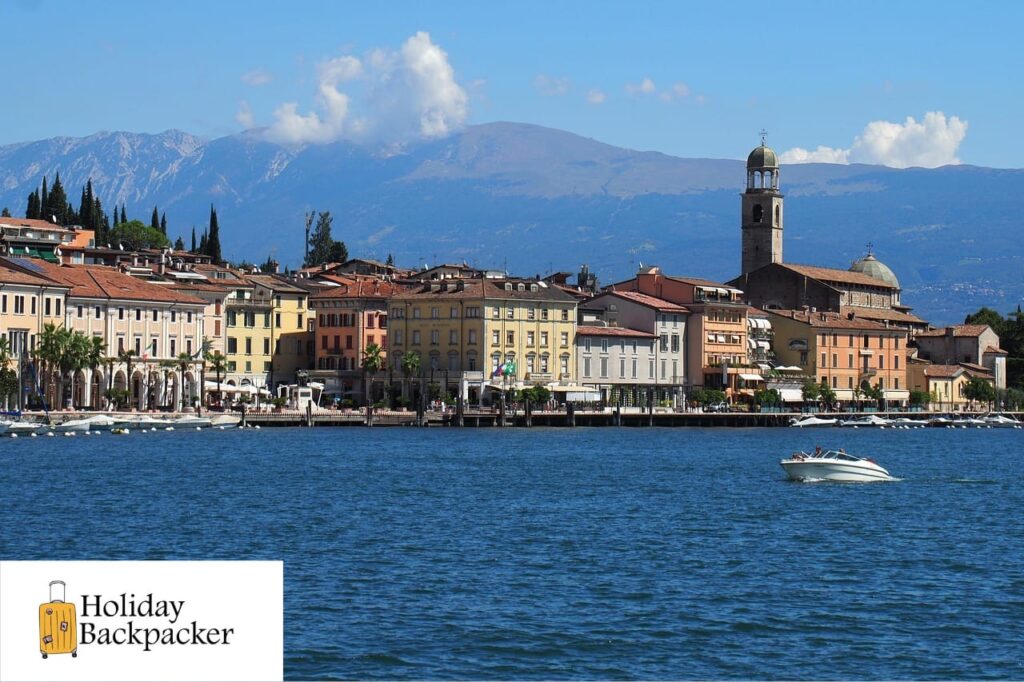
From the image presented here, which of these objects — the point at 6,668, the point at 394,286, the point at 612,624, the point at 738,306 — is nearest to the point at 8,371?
the point at 394,286

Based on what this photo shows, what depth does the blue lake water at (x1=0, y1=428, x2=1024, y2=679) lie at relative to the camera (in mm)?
27016

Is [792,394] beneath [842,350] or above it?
beneath

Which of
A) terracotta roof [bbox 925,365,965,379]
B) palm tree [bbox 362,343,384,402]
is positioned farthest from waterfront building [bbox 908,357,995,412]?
palm tree [bbox 362,343,384,402]

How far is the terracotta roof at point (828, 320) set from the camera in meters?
140

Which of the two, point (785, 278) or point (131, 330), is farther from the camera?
point (785, 278)

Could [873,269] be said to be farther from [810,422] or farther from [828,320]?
[810,422]

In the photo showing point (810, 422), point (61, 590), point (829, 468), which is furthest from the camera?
point (810, 422)

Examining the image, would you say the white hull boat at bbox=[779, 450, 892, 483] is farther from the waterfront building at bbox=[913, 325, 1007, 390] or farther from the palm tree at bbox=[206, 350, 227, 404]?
the waterfront building at bbox=[913, 325, 1007, 390]

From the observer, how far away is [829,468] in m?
60.6

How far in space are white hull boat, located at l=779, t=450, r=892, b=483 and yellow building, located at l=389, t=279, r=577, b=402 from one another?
55.5m

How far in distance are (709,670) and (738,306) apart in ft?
360

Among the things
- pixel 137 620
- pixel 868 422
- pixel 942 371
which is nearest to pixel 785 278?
pixel 942 371

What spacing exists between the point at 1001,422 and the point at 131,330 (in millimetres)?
68851

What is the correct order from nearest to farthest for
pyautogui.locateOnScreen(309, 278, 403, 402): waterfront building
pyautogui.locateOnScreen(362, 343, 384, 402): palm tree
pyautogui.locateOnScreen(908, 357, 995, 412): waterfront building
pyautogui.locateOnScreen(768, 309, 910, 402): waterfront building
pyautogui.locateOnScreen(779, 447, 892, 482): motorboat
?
pyautogui.locateOnScreen(779, 447, 892, 482): motorboat → pyautogui.locateOnScreen(362, 343, 384, 402): palm tree → pyautogui.locateOnScreen(309, 278, 403, 402): waterfront building → pyautogui.locateOnScreen(768, 309, 910, 402): waterfront building → pyautogui.locateOnScreen(908, 357, 995, 412): waterfront building
